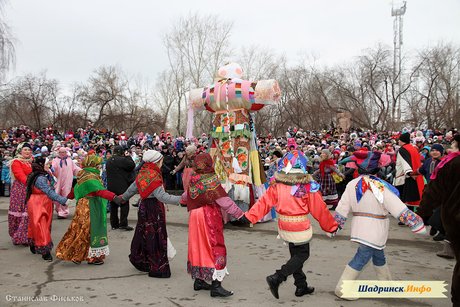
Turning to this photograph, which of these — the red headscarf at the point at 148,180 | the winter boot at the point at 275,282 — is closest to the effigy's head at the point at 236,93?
the red headscarf at the point at 148,180

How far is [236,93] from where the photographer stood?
798 cm

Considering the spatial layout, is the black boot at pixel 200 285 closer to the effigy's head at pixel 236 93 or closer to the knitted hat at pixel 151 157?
the knitted hat at pixel 151 157

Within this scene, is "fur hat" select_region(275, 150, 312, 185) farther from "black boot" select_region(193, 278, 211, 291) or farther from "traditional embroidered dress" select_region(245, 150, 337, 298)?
"black boot" select_region(193, 278, 211, 291)

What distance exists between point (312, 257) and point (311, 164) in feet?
21.1

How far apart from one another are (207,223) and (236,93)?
3.93 metres

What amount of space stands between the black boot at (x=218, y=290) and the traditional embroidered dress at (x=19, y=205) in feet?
12.9

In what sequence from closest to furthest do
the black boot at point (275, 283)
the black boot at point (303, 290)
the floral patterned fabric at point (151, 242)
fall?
1. the black boot at point (275, 283)
2. the black boot at point (303, 290)
3. the floral patterned fabric at point (151, 242)

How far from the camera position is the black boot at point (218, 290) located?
4438 millimetres

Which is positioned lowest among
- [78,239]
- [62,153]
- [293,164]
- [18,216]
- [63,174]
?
[78,239]

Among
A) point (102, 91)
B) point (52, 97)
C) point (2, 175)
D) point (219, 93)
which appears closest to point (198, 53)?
point (102, 91)

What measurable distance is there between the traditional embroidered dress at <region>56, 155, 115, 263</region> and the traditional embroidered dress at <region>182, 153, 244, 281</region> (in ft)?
5.39

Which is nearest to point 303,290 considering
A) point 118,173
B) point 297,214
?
point 297,214

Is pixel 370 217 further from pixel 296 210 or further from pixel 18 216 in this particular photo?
pixel 18 216

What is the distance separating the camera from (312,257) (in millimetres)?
6012
